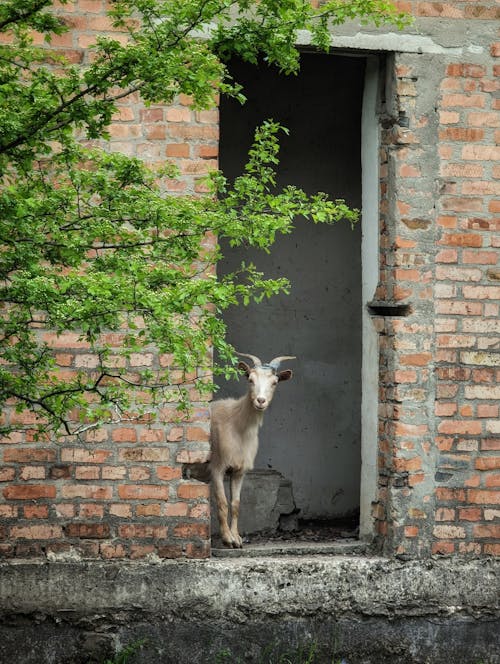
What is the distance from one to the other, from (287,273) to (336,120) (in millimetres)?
1260

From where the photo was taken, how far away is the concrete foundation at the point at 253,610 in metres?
5.47

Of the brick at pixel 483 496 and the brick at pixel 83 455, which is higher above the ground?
the brick at pixel 83 455

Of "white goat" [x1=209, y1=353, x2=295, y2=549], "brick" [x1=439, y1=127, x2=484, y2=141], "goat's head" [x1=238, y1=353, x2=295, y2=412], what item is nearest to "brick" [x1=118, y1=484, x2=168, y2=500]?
"white goat" [x1=209, y1=353, x2=295, y2=549]

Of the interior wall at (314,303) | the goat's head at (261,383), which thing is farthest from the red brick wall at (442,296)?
the interior wall at (314,303)

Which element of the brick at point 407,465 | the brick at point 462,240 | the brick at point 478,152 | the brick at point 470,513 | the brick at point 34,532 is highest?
the brick at point 478,152

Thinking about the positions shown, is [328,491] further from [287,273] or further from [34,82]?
[34,82]

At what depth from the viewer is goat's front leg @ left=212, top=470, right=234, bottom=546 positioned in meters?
6.13

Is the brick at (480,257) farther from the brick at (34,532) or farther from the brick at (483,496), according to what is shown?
the brick at (34,532)

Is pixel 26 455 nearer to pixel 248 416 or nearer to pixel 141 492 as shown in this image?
pixel 141 492

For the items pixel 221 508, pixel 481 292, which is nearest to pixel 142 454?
pixel 221 508

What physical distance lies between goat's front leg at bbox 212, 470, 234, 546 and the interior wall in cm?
139

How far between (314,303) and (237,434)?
5.76 ft

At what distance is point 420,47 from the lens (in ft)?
18.9

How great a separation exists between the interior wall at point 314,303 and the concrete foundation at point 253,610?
Answer: 184 cm
